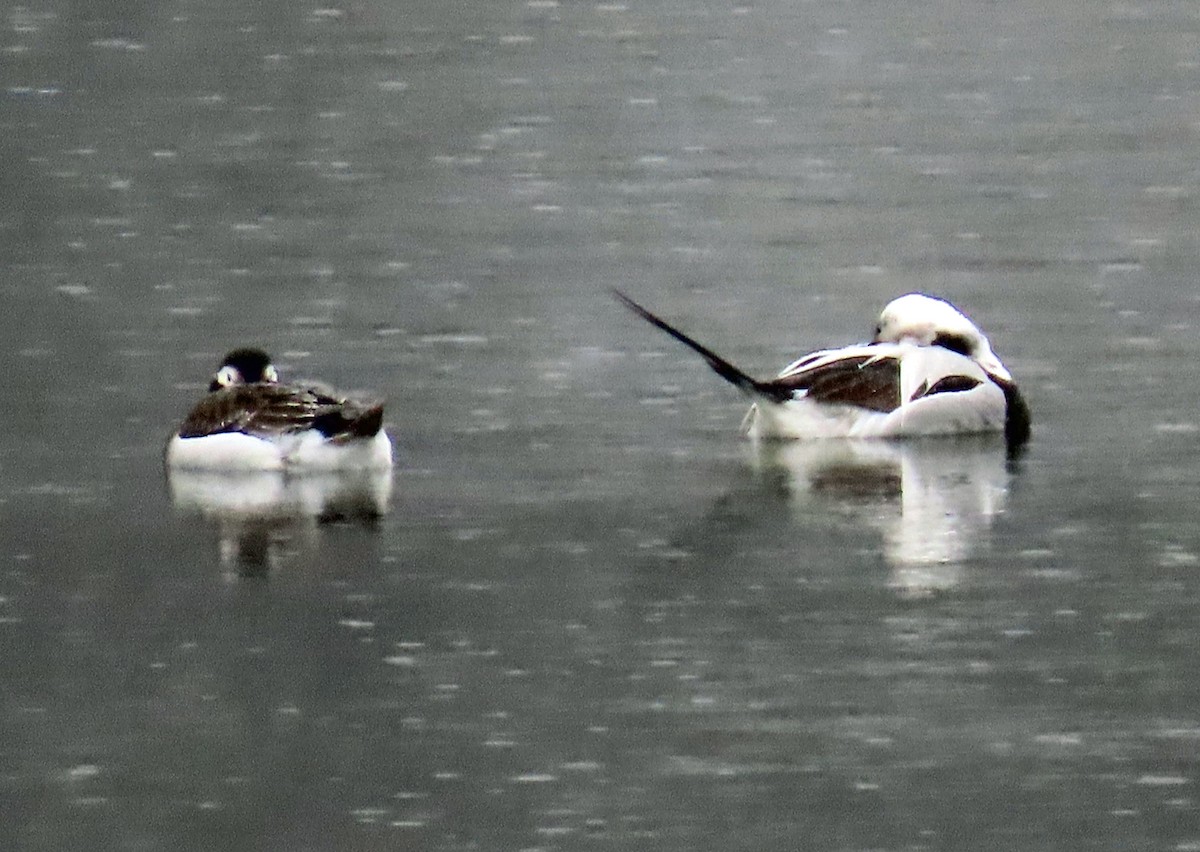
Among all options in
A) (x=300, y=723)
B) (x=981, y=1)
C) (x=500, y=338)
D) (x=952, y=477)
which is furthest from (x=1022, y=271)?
(x=981, y=1)

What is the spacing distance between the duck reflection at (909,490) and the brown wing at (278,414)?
4.97ft

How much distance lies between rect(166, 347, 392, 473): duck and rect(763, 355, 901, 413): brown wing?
184 centimetres

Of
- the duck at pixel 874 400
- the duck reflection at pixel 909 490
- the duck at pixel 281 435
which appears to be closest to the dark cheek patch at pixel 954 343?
the duck at pixel 874 400

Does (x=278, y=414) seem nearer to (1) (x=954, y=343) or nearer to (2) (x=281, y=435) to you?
(2) (x=281, y=435)

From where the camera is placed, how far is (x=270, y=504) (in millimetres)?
11555

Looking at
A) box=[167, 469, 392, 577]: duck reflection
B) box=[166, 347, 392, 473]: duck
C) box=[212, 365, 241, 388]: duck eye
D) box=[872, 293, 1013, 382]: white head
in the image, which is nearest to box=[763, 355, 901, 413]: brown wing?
box=[872, 293, 1013, 382]: white head

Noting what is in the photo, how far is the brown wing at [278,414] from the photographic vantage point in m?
12.1

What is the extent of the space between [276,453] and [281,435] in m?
0.07

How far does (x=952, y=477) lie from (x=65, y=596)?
12.4ft

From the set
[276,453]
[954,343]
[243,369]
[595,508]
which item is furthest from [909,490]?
[243,369]

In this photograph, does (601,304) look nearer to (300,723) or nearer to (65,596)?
(65,596)

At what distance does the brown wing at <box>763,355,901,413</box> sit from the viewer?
523 inches

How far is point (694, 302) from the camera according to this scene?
17656 millimetres

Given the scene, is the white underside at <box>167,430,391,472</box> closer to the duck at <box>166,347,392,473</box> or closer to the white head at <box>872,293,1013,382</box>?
the duck at <box>166,347,392,473</box>
